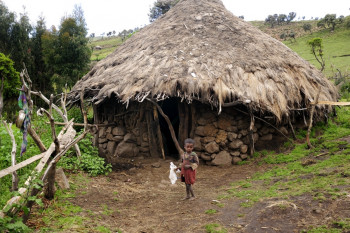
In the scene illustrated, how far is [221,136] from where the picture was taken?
253 inches

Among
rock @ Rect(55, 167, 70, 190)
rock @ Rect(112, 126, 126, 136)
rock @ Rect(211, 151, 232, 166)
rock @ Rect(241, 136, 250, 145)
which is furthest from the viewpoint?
rock @ Rect(112, 126, 126, 136)

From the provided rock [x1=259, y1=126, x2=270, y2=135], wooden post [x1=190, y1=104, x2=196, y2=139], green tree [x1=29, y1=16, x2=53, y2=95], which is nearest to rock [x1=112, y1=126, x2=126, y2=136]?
wooden post [x1=190, y1=104, x2=196, y2=139]

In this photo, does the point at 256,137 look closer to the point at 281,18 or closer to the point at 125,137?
the point at 125,137

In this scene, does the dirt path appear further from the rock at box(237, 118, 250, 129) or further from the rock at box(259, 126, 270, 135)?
the rock at box(259, 126, 270, 135)

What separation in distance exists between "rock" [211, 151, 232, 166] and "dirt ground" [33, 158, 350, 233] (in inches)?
14.3

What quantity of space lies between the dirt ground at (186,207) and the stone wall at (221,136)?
481mm

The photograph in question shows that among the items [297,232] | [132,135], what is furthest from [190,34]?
[297,232]

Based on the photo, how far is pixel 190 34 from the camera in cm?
756

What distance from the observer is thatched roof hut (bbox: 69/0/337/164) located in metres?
6.03

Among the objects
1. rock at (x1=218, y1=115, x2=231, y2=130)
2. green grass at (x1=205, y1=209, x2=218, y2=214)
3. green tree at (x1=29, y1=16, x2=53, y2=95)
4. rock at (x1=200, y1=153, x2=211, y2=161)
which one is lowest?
green grass at (x1=205, y1=209, x2=218, y2=214)

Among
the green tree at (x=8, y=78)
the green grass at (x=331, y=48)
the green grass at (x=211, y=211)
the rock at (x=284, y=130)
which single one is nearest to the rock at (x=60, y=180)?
the green grass at (x=211, y=211)

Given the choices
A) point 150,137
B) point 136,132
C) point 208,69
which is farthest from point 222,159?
point 136,132

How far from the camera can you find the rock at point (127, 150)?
688cm

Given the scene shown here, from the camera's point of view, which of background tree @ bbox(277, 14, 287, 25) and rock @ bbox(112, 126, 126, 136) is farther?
background tree @ bbox(277, 14, 287, 25)
